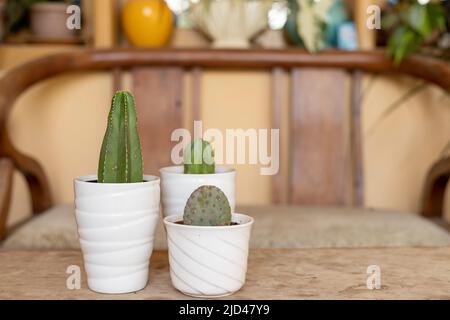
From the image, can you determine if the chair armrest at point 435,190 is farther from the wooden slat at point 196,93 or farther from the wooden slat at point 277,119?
the wooden slat at point 196,93

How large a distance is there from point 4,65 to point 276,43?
0.91m

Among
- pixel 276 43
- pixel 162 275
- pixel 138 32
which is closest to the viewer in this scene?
pixel 162 275

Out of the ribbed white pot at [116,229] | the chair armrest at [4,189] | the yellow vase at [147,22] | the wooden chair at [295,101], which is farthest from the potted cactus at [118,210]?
the yellow vase at [147,22]

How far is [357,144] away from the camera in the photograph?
68.2 inches

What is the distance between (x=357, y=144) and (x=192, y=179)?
1054mm

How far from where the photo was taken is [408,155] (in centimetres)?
180

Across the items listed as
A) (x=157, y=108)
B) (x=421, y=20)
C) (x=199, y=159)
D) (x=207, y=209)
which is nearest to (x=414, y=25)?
(x=421, y=20)

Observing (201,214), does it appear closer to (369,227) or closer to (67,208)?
(369,227)

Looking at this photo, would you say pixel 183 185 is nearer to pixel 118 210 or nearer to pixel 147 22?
pixel 118 210

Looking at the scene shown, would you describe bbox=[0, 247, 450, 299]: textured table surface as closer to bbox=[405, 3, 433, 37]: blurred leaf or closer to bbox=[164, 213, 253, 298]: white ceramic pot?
bbox=[164, 213, 253, 298]: white ceramic pot

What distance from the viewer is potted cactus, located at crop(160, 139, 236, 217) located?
78cm
